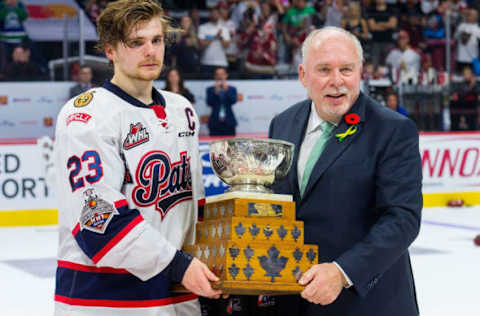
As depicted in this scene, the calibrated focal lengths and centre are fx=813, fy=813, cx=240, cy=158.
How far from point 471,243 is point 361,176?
6118 millimetres

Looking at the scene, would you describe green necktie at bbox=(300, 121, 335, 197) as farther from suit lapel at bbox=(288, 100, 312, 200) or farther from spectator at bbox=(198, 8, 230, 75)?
spectator at bbox=(198, 8, 230, 75)

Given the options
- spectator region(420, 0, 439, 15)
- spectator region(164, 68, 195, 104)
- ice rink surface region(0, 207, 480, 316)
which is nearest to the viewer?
ice rink surface region(0, 207, 480, 316)

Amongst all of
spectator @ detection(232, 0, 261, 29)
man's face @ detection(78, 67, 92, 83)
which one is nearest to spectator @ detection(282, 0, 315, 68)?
spectator @ detection(232, 0, 261, 29)

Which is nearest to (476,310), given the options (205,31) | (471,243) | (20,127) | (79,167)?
(471,243)

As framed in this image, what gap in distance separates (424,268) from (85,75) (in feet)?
16.7

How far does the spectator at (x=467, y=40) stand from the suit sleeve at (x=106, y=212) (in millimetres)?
11768

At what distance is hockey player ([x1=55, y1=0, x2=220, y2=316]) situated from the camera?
220cm

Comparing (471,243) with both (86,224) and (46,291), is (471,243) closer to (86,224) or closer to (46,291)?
(46,291)

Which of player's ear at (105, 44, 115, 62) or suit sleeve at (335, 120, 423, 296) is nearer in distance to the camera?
suit sleeve at (335, 120, 423, 296)

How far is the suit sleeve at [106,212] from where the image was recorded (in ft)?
7.18

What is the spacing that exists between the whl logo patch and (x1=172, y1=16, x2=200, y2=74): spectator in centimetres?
900

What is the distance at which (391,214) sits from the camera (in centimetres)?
228

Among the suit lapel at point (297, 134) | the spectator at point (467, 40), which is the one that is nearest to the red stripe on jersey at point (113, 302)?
the suit lapel at point (297, 134)

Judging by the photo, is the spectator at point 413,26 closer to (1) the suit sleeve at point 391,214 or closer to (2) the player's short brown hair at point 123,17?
(1) the suit sleeve at point 391,214
